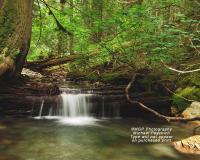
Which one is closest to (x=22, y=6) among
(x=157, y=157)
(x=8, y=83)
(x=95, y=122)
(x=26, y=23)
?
(x=26, y=23)

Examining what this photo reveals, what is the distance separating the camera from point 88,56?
1247 centimetres

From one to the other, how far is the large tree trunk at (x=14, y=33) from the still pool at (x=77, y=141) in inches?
65.3

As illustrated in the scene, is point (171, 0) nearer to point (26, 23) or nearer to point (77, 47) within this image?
point (77, 47)

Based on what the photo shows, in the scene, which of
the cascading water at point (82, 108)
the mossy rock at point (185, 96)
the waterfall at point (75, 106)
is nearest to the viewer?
the mossy rock at point (185, 96)

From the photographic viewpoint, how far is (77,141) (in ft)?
27.0

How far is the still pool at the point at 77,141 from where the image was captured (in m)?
7.11

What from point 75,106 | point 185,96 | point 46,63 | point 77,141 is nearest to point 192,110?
point 185,96

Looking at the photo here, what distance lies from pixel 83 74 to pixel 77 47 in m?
1.37

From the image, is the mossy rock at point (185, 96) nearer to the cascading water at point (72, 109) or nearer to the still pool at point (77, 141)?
the still pool at point (77, 141)

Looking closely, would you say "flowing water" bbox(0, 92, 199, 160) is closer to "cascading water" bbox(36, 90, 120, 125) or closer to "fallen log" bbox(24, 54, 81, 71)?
"cascading water" bbox(36, 90, 120, 125)

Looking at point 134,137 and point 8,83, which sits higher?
point 8,83

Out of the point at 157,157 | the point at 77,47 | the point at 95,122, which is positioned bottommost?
the point at 157,157

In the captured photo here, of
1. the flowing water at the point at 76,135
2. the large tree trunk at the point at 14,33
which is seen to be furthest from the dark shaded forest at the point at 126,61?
the flowing water at the point at 76,135

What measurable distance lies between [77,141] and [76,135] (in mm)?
576
